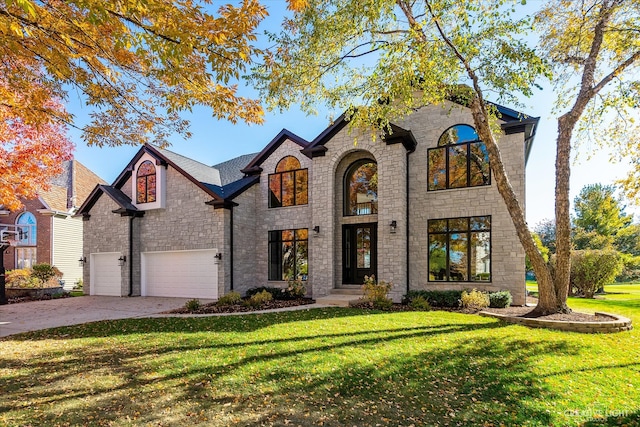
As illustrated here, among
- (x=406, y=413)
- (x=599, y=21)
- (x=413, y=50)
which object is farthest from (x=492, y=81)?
(x=406, y=413)

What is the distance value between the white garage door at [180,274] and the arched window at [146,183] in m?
2.61

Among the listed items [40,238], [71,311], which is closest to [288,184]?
[71,311]

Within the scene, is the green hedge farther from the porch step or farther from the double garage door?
the double garage door

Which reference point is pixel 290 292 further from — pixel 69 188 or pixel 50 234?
pixel 69 188

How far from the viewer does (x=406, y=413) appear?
405 cm

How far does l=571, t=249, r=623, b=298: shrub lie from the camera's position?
15750mm

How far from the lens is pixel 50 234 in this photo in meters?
21.4

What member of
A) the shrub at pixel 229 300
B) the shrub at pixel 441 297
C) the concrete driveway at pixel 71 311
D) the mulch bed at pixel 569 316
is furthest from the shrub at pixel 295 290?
the mulch bed at pixel 569 316

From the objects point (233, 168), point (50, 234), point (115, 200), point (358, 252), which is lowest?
point (358, 252)

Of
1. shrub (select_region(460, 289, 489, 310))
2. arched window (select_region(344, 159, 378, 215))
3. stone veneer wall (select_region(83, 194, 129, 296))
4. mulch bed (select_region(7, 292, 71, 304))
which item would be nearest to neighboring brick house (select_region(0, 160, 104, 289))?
mulch bed (select_region(7, 292, 71, 304))

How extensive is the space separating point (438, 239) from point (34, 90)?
12.1 metres

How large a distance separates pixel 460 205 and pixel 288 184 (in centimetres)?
723

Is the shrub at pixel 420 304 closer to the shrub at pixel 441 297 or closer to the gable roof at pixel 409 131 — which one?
the shrub at pixel 441 297

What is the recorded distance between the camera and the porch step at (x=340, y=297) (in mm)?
11898
